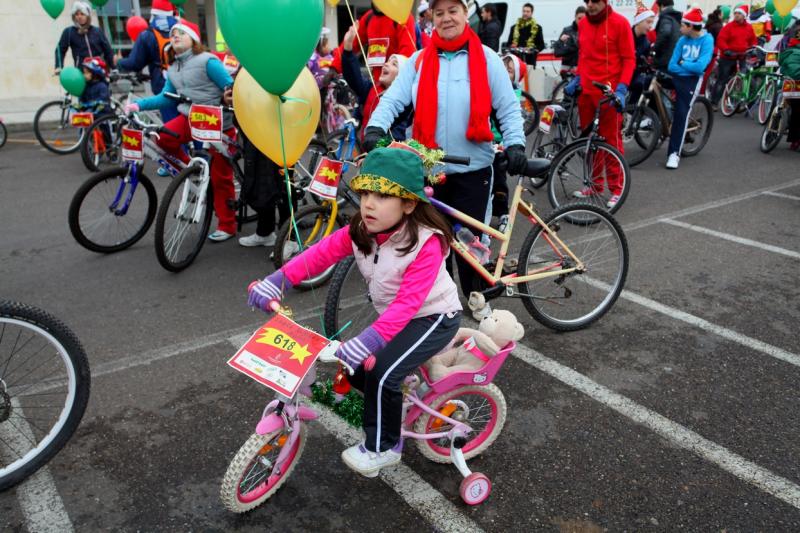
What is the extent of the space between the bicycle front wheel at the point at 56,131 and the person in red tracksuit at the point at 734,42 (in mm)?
12933

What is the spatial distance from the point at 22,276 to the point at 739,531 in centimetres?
508

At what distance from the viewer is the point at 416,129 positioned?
3.76 metres

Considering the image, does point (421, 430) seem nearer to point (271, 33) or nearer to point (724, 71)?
point (271, 33)

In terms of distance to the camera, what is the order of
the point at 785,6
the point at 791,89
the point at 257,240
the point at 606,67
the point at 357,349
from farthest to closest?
1. the point at 785,6
2. the point at 791,89
3. the point at 606,67
4. the point at 257,240
5. the point at 357,349

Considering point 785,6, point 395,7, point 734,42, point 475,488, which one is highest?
point 785,6

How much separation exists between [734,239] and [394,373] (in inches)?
186

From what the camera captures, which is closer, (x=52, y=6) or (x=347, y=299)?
(x=347, y=299)

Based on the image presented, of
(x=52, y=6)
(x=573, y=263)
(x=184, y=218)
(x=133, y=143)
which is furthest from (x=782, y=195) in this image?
(x=52, y=6)

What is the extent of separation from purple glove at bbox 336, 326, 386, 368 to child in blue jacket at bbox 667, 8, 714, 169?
24.7ft

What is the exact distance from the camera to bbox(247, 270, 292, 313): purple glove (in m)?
2.44

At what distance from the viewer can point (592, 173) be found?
6344mm

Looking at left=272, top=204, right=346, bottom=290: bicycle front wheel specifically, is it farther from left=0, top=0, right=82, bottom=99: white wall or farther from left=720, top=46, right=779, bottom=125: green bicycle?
left=0, top=0, right=82, bottom=99: white wall

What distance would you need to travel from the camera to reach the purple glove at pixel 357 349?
222cm

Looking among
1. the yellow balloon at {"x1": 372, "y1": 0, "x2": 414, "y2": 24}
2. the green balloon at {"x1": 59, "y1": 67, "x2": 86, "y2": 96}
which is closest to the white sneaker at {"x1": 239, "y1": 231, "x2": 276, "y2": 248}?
the yellow balloon at {"x1": 372, "y1": 0, "x2": 414, "y2": 24}
